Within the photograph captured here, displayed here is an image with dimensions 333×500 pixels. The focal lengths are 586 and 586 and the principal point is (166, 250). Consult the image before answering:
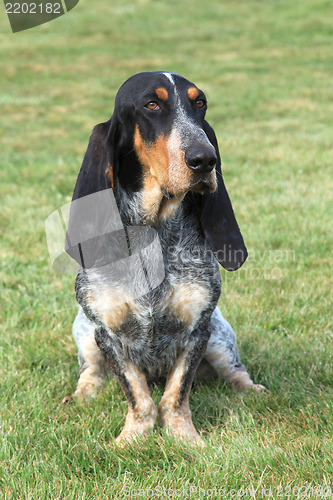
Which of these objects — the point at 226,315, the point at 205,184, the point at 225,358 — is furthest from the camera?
the point at 226,315

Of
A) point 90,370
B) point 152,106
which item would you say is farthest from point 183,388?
point 152,106

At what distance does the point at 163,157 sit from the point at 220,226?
602 millimetres

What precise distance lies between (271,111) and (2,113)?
6.17 metres

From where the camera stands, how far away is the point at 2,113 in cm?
1362

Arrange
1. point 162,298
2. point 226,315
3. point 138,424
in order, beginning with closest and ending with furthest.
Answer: point 162,298
point 138,424
point 226,315

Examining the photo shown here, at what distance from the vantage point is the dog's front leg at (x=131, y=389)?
3322 mm

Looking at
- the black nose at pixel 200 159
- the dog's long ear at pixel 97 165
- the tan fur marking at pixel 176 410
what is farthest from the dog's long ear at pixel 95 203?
the tan fur marking at pixel 176 410

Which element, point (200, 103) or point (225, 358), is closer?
point (200, 103)

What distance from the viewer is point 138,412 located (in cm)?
333

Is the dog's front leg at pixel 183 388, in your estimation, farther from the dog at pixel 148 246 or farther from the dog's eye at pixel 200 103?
the dog's eye at pixel 200 103

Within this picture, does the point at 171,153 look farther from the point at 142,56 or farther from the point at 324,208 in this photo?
the point at 142,56

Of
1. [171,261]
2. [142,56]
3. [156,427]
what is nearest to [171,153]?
[171,261]

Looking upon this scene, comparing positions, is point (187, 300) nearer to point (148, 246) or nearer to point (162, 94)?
point (148, 246)

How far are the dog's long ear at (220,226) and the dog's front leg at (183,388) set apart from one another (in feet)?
1.46
